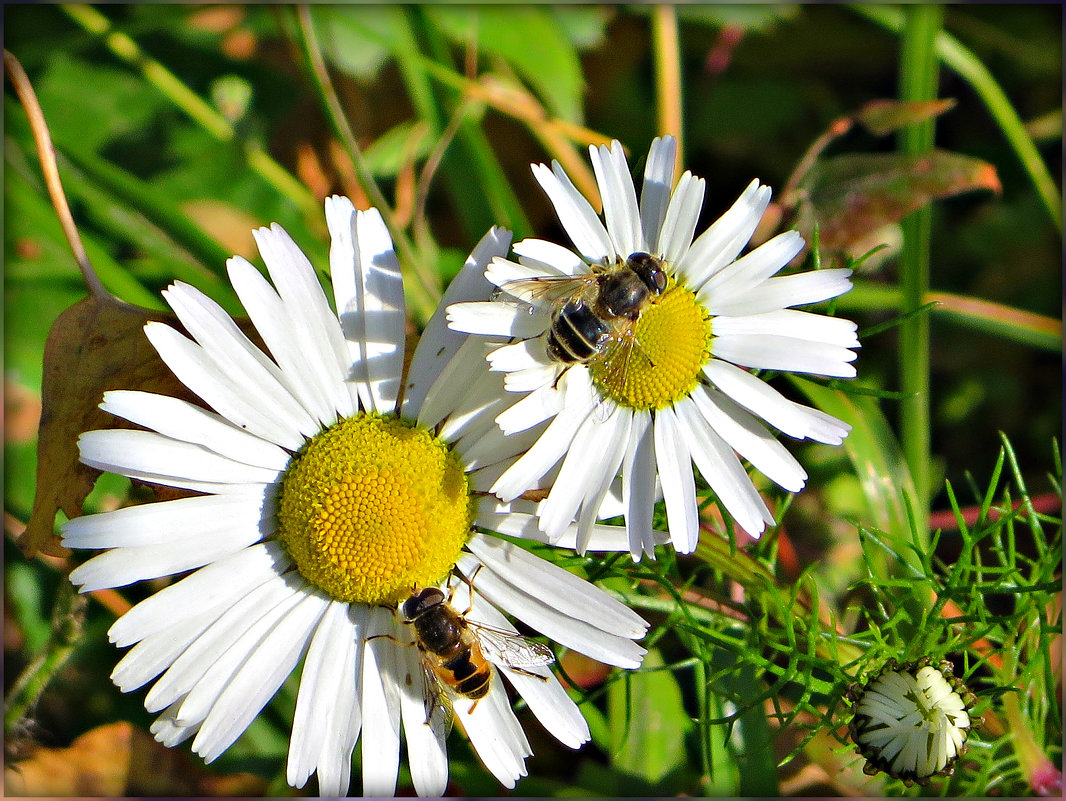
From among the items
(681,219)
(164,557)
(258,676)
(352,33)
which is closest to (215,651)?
(258,676)

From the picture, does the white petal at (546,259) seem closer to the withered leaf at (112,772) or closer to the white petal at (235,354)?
the white petal at (235,354)

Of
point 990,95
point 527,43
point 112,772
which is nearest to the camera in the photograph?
point 112,772

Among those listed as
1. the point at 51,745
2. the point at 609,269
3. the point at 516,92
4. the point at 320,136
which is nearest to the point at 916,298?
the point at 609,269

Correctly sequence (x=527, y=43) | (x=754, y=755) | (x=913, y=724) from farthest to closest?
(x=527, y=43) < (x=754, y=755) < (x=913, y=724)

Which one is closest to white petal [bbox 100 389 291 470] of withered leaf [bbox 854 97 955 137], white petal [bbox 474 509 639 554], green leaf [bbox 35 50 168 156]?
white petal [bbox 474 509 639 554]

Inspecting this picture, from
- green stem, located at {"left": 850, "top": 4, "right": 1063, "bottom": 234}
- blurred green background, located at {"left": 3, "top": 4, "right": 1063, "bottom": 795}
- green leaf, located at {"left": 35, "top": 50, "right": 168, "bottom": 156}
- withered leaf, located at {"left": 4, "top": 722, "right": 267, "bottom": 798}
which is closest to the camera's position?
withered leaf, located at {"left": 4, "top": 722, "right": 267, "bottom": 798}

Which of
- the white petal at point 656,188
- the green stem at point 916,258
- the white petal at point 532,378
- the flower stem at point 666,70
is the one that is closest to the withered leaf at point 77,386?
the white petal at point 532,378

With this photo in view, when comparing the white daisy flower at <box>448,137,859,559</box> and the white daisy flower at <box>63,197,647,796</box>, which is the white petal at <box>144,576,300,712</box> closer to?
the white daisy flower at <box>63,197,647,796</box>

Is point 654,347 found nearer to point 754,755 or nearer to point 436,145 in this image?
point 754,755
